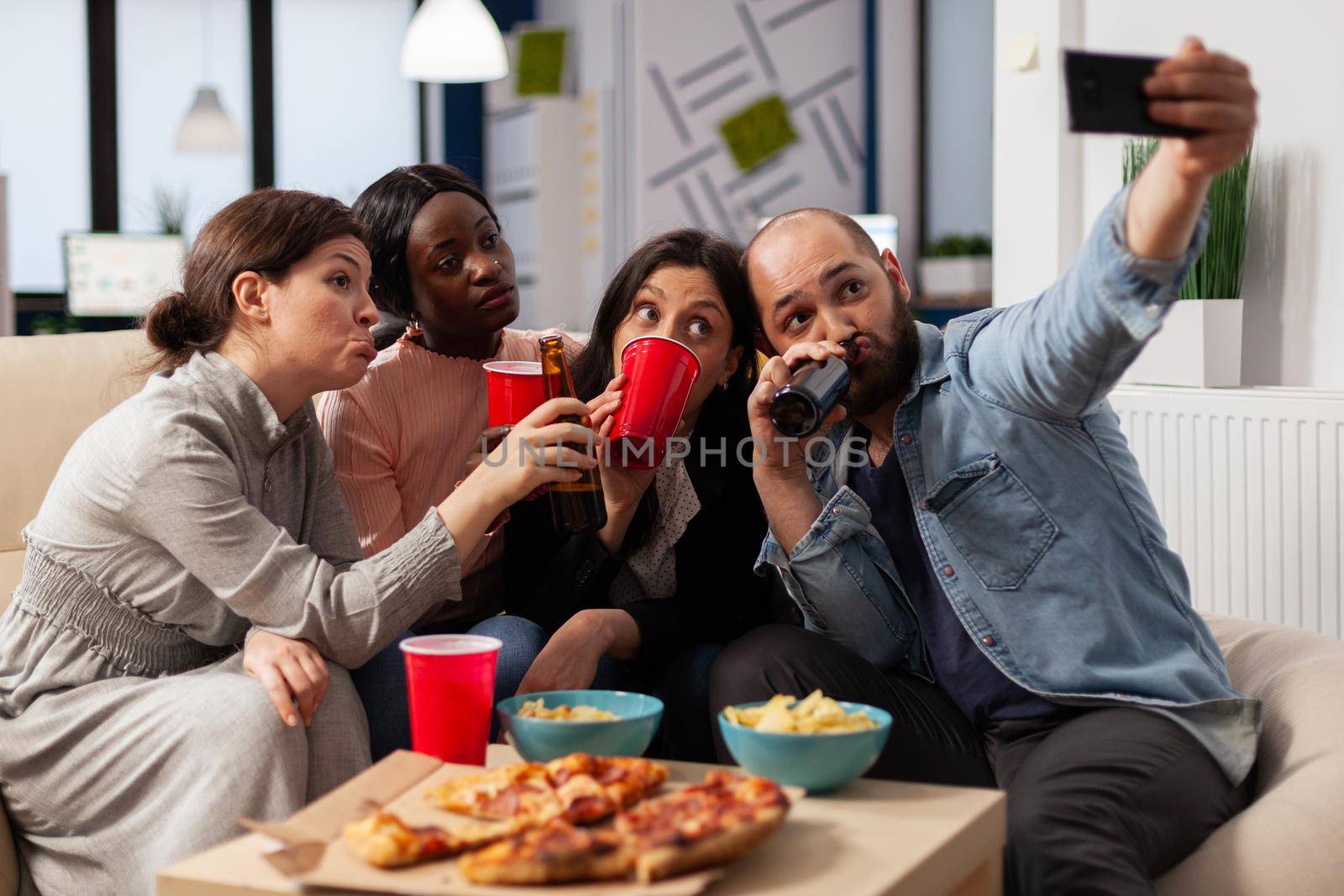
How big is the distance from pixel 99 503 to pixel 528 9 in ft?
19.6

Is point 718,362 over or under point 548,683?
over

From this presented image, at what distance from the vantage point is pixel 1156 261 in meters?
1.22

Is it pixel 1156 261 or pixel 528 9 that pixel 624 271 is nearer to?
pixel 1156 261

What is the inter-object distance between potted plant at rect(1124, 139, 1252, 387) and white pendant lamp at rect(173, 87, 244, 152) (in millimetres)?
4246

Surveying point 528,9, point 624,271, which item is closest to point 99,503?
point 624,271

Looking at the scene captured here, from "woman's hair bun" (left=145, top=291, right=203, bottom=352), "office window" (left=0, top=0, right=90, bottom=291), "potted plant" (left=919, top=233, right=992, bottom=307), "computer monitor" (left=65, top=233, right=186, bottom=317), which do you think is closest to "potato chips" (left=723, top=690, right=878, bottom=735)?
"woman's hair bun" (left=145, top=291, right=203, bottom=352)

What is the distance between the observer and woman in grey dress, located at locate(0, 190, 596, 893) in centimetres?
137

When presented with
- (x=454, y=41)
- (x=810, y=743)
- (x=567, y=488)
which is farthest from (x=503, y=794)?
(x=454, y=41)

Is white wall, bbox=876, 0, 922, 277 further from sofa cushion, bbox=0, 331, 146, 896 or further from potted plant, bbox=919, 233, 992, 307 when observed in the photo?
sofa cushion, bbox=0, 331, 146, 896

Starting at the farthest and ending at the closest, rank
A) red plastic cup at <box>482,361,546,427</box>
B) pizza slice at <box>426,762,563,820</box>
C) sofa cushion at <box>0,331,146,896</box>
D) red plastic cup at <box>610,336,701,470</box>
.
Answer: sofa cushion at <box>0,331,146,896</box> → red plastic cup at <box>482,361,546,427</box> → red plastic cup at <box>610,336,701,470</box> → pizza slice at <box>426,762,563,820</box>

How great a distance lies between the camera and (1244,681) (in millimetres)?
1700

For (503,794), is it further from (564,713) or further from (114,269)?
(114,269)

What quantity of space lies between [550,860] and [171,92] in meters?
5.85

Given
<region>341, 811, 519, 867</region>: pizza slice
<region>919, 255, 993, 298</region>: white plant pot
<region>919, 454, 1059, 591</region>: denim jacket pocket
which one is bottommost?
<region>341, 811, 519, 867</region>: pizza slice
